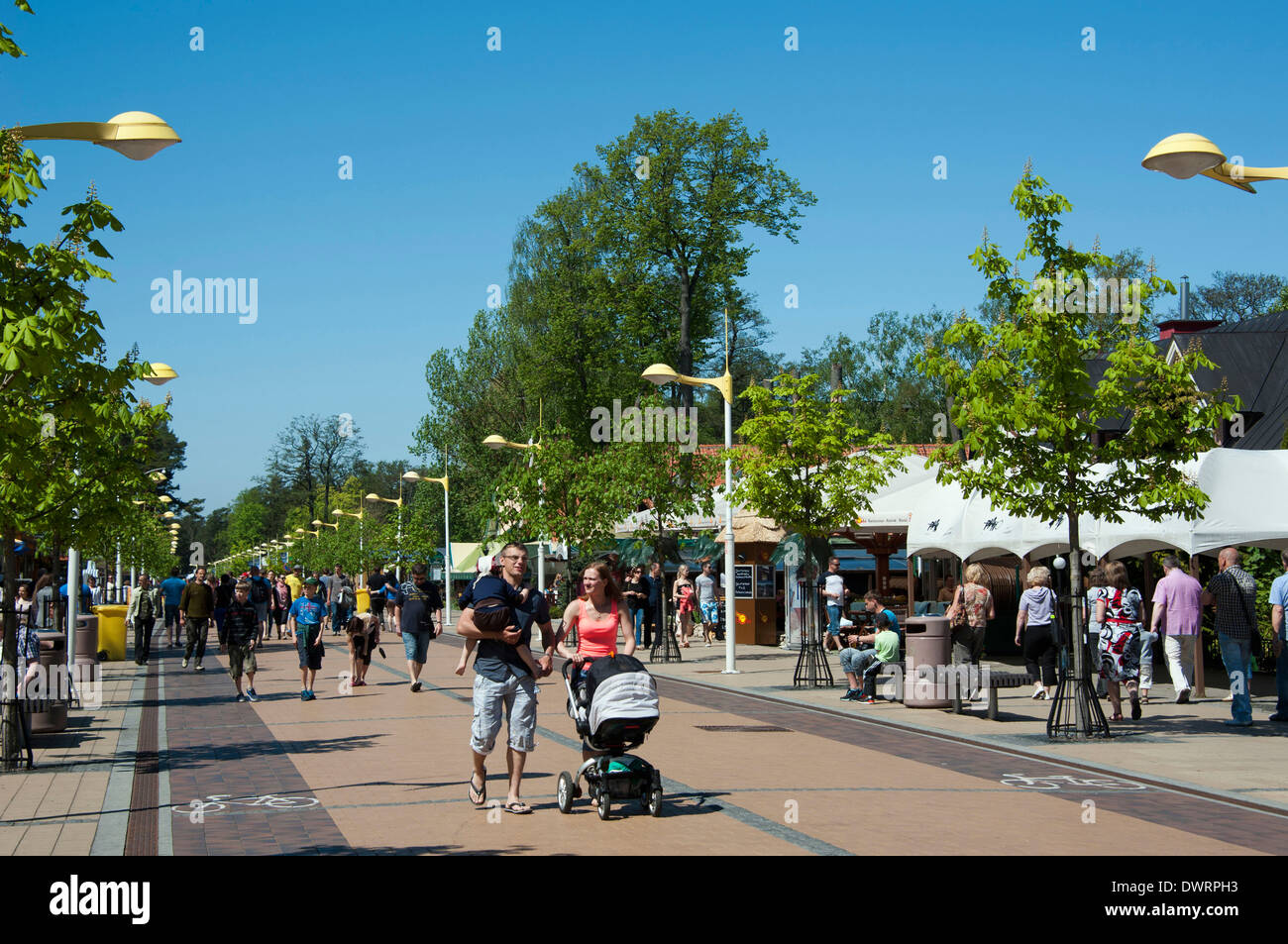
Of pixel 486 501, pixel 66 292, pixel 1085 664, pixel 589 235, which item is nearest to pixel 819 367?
pixel 589 235

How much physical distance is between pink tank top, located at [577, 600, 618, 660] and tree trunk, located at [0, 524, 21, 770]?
5.42 m

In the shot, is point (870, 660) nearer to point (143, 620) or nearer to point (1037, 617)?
point (1037, 617)

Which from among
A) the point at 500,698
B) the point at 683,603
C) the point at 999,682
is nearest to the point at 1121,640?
the point at 999,682

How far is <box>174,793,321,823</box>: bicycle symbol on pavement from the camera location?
360 inches

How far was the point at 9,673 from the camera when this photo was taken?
11695 mm

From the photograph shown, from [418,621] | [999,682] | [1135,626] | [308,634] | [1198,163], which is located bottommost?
[999,682]

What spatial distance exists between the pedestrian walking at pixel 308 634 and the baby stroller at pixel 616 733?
32.2 ft

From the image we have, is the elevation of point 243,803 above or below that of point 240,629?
below

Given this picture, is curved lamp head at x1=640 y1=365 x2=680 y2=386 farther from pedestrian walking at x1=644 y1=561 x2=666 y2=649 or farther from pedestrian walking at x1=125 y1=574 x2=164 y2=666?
pedestrian walking at x1=125 y1=574 x2=164 y2=666

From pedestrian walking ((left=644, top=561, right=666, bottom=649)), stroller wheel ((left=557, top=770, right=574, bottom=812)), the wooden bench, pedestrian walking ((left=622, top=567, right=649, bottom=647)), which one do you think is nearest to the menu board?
pedestrian walking ((left=644, top=561, right=666, bottom=649))

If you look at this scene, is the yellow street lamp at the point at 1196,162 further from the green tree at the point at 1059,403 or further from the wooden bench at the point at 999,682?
the wooden bench at the point at 999,682

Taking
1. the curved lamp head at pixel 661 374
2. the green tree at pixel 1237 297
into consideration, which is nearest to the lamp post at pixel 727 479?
the curved lamp head at pixel 661 374

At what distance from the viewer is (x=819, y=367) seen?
7944 centimetres

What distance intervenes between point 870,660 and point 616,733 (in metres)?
9.19
